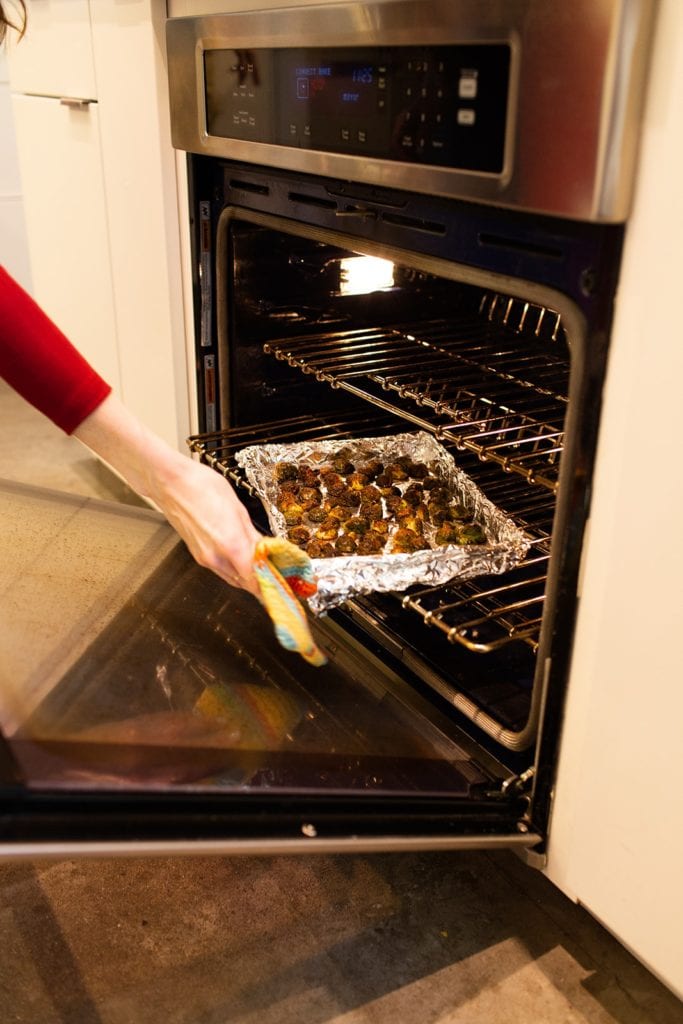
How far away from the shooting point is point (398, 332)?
1.53 meters

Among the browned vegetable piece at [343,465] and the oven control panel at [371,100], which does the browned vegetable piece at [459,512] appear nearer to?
the browned vegetable piece at [343,465]

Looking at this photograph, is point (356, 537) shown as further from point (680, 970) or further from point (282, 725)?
point (680, 970)

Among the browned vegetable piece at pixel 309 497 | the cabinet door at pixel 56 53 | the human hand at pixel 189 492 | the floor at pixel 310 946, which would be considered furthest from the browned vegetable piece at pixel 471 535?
the cabinet door at pixel 56 53

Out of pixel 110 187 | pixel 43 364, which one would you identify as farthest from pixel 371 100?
pixel 110 187

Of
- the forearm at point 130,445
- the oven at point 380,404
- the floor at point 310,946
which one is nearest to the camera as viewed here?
the oven at point 380,404

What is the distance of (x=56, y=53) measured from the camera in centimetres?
171

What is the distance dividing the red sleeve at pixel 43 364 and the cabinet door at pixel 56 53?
81 cm


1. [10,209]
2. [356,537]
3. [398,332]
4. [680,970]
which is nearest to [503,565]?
[356,537]

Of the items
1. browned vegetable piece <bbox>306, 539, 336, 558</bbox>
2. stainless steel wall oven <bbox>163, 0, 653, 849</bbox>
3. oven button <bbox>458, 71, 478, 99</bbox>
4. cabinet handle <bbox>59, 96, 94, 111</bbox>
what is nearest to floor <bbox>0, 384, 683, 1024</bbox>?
stainless steel wall oven <bbox>163, 0, 653, 849</bbox>

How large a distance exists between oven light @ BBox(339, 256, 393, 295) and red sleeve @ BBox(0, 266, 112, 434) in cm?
60

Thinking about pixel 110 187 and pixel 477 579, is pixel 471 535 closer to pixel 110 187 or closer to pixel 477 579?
pixel 477 579

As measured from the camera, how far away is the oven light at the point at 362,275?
1.46 meters

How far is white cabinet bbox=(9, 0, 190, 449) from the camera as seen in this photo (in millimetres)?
1387

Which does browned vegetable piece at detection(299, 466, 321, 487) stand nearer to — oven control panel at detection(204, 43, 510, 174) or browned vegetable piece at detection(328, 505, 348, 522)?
browned vegetable piece at detection(328, 505, 348, 522)
